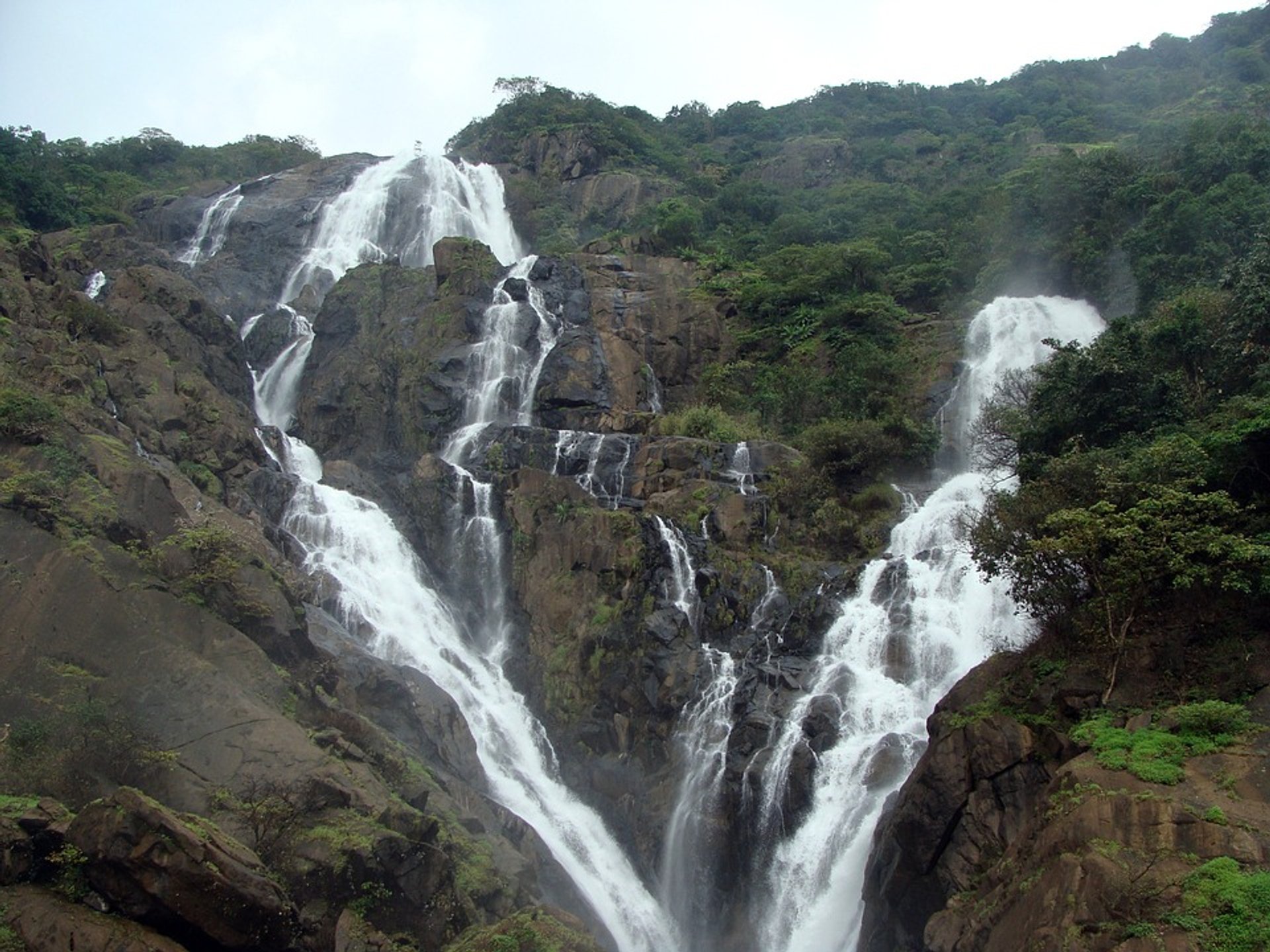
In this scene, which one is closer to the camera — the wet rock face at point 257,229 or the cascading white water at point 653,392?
the cascading white water at point 653,392

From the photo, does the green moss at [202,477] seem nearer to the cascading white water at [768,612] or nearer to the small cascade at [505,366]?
the small cascade at [505,366]

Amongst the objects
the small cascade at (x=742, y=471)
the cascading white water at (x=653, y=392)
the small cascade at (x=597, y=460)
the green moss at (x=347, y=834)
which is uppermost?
the cascading white water at (x=653, y=392)

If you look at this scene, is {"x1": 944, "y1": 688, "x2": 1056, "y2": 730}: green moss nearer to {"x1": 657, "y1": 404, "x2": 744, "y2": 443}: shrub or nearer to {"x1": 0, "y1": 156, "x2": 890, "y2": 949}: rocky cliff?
{"x1": 0, "y1": 156, "x2": 890, "y2": 949}: rocky cliff

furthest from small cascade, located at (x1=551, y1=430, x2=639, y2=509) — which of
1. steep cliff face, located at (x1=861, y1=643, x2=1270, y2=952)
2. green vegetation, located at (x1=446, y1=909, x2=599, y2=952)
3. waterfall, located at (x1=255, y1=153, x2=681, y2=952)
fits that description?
green vegetation, located at (x1=446, y1=909, x2=599, y2=952)

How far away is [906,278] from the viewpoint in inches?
1740

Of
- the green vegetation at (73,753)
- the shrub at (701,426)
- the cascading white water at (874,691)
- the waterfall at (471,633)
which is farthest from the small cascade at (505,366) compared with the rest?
the green vegetation at (73,753)

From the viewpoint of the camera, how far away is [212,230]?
53.2 m

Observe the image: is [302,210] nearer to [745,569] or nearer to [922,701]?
[745,569]

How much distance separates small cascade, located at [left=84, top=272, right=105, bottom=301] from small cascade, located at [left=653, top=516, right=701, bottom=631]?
27667mm

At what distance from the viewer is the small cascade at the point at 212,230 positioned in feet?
Answer: 168

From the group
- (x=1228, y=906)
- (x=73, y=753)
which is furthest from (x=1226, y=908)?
(x=73, y=753)

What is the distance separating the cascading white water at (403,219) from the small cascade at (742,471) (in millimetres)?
26109

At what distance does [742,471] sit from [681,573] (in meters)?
5.81

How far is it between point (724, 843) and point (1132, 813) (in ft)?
37.8
